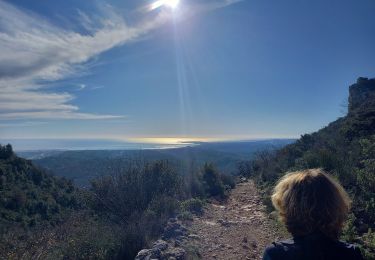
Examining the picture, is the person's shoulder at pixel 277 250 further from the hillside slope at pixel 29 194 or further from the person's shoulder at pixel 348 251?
the hillside slope at pixel 29 194

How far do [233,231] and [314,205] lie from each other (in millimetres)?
7413

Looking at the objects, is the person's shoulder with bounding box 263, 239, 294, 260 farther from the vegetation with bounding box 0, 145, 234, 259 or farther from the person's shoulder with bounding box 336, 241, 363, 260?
the vegetation with bounding box 0, 145, 234, 259

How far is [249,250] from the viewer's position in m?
7.79

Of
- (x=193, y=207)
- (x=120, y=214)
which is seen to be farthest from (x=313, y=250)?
(x=193, y=207)

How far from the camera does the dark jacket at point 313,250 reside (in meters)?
2.08

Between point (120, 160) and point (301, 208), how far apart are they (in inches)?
380

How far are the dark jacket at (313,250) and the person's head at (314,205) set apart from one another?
0.16 feet

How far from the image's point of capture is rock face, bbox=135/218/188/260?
21.4 ft

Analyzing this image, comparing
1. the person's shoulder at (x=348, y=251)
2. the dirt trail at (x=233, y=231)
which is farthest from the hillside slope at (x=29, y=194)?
the person's shoulder at (x=348, y=251)

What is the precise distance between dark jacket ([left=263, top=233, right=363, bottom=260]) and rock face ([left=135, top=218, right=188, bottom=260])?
179 inches

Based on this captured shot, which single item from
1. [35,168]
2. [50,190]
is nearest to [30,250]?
[50,190]

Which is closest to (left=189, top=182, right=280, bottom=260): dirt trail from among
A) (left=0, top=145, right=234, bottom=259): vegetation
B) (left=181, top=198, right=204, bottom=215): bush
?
(left=181, top=198, right=204, bottom=215): bush

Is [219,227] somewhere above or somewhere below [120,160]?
below

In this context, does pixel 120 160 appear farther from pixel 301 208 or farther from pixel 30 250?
pixel 301 208
